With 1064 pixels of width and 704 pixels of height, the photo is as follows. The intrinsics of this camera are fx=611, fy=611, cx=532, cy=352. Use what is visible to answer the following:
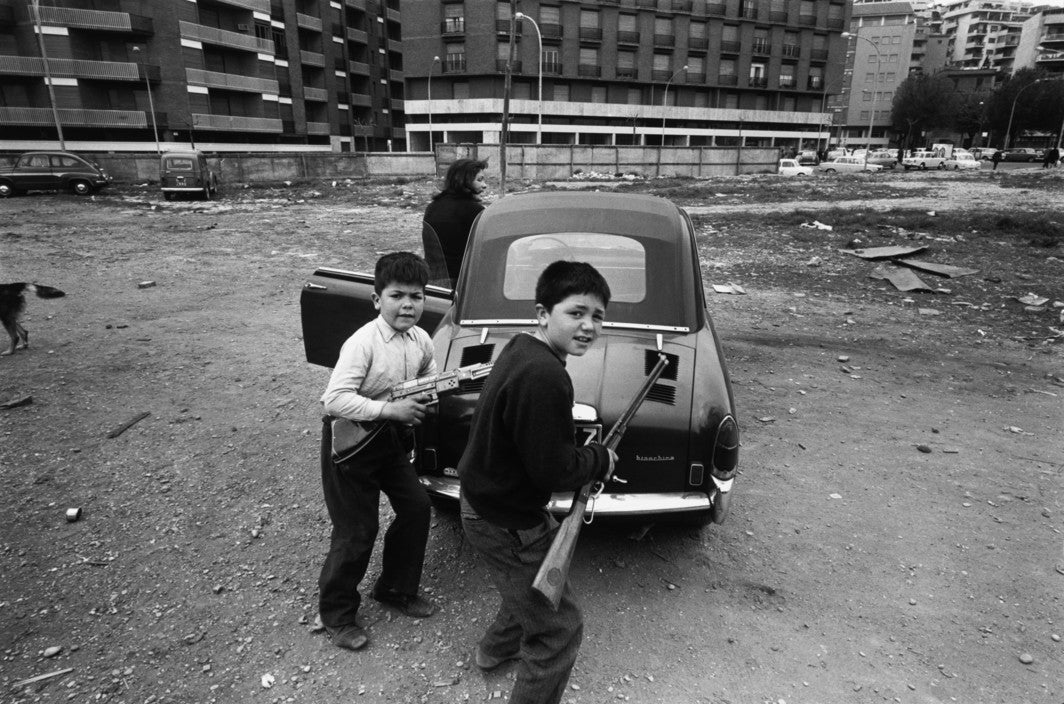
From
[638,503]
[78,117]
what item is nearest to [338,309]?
[638,503]

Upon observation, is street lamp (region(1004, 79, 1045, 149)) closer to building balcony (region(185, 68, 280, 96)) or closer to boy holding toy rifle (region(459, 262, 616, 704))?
building balcony (region(185, 68, 280, 96))

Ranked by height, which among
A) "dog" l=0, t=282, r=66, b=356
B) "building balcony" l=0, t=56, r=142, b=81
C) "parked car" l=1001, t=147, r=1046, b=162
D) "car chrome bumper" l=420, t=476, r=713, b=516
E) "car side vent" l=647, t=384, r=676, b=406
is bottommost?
"car chrome bumper" l=420, t=476, r=713, b=516

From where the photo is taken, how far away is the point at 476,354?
3316 millimetres

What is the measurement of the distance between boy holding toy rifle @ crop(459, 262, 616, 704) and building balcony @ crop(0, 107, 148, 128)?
4824 centimetres

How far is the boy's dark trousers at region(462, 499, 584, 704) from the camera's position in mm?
1955

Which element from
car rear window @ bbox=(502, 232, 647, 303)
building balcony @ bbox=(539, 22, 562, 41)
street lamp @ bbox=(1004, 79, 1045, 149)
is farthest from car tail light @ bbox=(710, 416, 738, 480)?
street lamp @ bbox=(1004, 79, 1045, 149)

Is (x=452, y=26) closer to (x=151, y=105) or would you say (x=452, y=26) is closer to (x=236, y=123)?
(x=236, y=123)

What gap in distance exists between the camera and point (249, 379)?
565cm

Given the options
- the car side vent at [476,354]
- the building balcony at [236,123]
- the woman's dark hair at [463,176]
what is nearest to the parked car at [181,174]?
the woman's dark hair at [463,176]

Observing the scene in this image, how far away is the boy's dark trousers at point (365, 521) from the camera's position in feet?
8.17

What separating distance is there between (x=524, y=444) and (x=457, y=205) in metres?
3.44

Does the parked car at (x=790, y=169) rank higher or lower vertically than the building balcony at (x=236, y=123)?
lower

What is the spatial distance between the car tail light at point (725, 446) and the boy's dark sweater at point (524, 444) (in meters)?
1.11

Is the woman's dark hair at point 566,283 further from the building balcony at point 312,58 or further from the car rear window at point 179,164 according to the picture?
the building balcony at point 312,58
